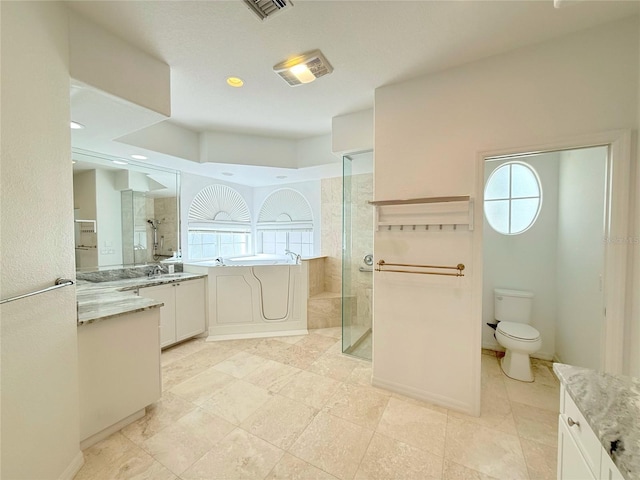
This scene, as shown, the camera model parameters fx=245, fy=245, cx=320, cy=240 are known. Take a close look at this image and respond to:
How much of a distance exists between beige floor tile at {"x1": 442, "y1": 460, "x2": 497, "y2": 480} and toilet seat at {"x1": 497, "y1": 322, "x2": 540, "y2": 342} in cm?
132

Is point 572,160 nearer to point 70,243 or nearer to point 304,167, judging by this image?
point 304,167

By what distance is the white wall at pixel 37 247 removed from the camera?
107 centimetres

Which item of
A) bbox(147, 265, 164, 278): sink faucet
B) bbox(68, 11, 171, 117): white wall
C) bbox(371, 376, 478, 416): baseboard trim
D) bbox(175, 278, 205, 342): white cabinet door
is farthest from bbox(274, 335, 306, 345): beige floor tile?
bbox(68, 11, 171, 117): white wall

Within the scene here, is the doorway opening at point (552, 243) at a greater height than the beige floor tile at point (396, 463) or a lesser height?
greater

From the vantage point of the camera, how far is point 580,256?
2135mm

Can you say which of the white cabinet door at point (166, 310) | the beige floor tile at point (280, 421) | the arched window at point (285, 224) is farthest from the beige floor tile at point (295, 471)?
the arched window at point (285, 224)

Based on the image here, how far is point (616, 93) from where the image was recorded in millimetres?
1442

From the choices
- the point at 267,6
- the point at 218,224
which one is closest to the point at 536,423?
the point at 267,6

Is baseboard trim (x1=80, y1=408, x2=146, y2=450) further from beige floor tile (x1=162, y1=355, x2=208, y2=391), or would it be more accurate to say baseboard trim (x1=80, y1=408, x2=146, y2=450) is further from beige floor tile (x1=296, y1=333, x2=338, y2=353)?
beige floor tile (x1=296, y1=333, x2=338, y2=353)

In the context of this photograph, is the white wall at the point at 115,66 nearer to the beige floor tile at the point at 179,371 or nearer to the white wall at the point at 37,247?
the white wall at the point at 37,247

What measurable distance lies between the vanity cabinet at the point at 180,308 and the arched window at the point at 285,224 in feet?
5.34

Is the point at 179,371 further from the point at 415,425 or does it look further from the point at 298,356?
the point at 415,425

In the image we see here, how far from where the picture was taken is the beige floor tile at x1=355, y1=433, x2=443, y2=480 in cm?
138

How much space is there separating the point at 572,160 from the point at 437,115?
5.14 ft
